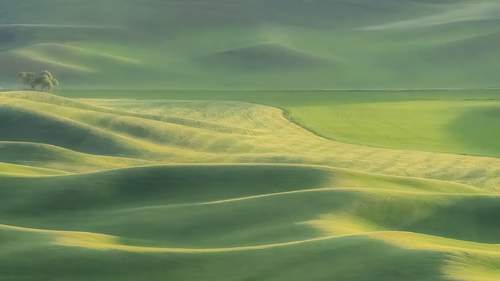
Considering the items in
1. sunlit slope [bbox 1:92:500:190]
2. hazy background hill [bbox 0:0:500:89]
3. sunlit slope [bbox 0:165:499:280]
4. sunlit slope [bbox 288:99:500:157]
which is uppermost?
hazy background hill [bbox 0:0:500:89]

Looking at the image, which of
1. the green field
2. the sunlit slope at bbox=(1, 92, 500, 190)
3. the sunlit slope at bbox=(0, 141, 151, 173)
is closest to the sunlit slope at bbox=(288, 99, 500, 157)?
the green field

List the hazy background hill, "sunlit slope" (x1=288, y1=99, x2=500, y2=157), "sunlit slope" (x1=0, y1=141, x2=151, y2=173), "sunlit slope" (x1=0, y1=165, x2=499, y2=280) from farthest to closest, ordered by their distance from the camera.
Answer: the hazy background hill < "sunlit slope" (x1=288, y1=99, x2=500, y2=157) < "sunlit slope" (x1=0, y1=141, x2=151, y2=173) < "sunlit slope" (x1=0, y1=165, x2=499, y2=280)

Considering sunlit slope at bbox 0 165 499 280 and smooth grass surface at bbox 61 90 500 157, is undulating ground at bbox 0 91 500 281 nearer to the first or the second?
sunlit slope at bbox 0 165 499 280

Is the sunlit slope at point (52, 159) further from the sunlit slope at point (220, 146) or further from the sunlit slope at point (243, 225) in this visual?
the sunlit slope at point (243, 225)

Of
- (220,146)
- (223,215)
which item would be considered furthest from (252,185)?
(220,146)

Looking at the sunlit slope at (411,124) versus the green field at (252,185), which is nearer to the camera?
the green field at (252,185)

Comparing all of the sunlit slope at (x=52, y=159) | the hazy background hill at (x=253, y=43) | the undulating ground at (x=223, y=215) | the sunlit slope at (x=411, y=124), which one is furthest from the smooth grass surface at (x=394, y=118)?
the hazy background hill at (x=253, y=43)

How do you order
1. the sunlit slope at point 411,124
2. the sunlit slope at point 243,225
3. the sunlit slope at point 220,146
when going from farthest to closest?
the sunlit slope at point 411,124
the sunlit slope at point 220,146
the sunlit slope at point 243,225

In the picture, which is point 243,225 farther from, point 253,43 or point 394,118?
point 253,43

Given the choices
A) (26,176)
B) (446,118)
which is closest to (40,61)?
(446,118)
